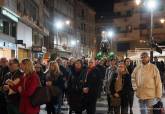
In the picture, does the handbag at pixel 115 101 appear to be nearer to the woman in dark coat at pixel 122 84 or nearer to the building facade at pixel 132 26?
the woman in dark coat at pixel 122 84

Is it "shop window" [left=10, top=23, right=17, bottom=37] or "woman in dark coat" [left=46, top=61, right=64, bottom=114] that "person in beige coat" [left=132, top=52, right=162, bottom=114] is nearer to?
"woman in dark coat" [left=46, top=61, right=64, bottom=114]

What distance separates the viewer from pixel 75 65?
12.5m

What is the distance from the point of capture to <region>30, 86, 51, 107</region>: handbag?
8.78 m

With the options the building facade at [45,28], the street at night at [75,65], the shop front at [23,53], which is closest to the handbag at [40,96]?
the street at night at [75,65]

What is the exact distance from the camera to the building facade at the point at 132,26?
76.9 metres

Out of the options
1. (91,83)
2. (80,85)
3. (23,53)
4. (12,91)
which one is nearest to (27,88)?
(12,91)

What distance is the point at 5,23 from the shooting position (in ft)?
103

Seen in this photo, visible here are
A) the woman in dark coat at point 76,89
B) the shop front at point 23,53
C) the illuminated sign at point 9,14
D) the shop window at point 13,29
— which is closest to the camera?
the woman in dark coat at point 76,89

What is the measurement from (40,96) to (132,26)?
75.0m

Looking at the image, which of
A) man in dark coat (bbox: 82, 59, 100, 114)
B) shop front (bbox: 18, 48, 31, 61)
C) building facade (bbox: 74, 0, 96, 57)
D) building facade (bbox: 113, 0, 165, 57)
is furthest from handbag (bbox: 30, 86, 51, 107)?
building facade (bbox: 74, 0, 96, 57)

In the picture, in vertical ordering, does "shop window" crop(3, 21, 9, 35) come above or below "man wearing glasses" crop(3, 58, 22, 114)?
above

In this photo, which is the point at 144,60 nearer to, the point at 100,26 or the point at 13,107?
the point at 13,107

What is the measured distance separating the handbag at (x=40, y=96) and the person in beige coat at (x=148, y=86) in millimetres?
2582

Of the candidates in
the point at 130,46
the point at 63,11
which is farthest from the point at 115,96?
the point at 130,46
